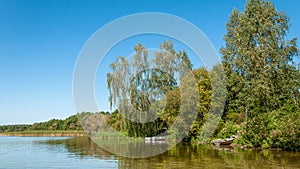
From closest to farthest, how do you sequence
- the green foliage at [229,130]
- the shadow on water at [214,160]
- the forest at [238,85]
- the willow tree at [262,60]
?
the shadow on water at [214,160]
the forest at [238,85]
the willow tree at [262,60]
the green foliage at [229,130]

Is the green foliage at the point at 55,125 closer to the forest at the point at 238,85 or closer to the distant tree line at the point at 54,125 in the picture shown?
the distant tree line at the point at 54,125

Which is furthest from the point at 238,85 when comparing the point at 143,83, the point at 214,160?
the point at 214,160

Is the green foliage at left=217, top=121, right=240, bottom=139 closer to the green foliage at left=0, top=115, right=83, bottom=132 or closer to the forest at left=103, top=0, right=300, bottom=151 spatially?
the forest at left=103, top=0, right=300, bottom=151

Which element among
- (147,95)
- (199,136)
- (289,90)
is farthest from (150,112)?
(289,90)

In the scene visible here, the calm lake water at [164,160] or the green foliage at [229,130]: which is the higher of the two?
the green foliage at [229,130]

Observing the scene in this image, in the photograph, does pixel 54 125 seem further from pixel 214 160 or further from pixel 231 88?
pixel 214 160

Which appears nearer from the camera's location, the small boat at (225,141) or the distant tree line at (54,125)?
the small boat at (225,141)

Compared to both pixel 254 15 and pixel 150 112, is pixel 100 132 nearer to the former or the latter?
pixel 150 112

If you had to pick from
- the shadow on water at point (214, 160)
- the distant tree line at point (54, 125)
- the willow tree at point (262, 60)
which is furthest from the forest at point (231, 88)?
the distant tree line at point (54, 125)

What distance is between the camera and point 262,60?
25516mm

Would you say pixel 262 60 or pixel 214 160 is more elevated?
pixel 262 60

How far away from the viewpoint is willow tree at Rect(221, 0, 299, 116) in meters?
25.0

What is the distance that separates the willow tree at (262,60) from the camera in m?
25.0

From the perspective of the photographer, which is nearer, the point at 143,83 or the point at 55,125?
the point at 143,83
